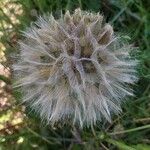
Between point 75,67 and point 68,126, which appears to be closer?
point 75,67

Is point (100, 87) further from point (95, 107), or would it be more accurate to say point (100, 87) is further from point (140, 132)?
point (140, 132)

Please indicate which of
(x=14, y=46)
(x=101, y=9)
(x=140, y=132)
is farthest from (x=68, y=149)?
(x=101, y=9)

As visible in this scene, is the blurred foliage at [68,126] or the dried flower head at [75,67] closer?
the dried flower head at [75,67]

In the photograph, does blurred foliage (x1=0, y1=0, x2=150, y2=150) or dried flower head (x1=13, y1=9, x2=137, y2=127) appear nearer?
dried flower head (x1=13, y1=9, x2=137, y2=127)

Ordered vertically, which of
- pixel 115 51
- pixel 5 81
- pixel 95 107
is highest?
pixel 5 81
